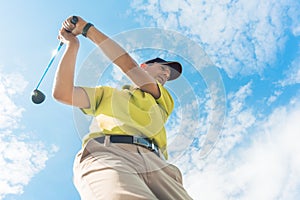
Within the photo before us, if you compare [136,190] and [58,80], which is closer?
[136,190]

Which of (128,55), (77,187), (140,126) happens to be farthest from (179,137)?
(77,187)

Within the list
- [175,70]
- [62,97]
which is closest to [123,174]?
[62,97]

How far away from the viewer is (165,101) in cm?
420

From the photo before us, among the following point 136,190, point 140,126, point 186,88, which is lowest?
point 136,190

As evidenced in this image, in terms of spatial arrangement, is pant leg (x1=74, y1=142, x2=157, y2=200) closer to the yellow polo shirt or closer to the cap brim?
the yellow polo shirt

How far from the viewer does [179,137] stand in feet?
12.8

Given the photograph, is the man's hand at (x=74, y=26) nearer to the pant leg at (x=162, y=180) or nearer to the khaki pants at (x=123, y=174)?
the khaki pants at (x=123, y=174)

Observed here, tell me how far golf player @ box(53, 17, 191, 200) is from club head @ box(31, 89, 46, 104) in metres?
0.57

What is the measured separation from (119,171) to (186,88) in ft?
6.30

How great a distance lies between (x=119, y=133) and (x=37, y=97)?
115 cm

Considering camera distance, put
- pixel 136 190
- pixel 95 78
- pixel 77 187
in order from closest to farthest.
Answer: pixel 136 190
pixel 77 187
pixel 95 78

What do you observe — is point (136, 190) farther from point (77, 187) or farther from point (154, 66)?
point (154, 66)

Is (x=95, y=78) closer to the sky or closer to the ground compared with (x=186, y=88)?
closer to the ground

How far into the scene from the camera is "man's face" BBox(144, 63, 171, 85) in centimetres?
468
